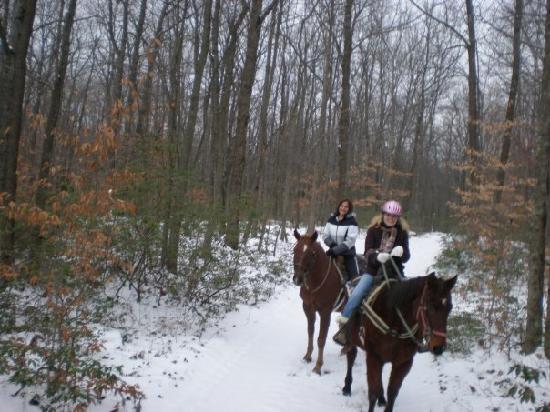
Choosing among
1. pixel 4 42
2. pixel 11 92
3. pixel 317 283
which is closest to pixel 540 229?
pixel 317 283

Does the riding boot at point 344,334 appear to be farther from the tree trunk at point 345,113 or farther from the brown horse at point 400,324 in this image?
the tree trunk at point 345,113

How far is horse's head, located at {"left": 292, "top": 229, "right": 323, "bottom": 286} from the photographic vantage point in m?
6.93

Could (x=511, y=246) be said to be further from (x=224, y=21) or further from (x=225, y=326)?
(x=224, y=21)

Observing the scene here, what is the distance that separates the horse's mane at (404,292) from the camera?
480 cm

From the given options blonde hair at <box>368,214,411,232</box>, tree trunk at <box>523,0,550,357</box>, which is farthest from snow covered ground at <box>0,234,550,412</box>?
blonde hair at <box>368,214,411,232</box>

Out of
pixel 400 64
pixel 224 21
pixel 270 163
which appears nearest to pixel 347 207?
pixel 224 21

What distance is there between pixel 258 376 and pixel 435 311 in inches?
135

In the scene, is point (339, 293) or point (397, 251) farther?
point (339, 293)

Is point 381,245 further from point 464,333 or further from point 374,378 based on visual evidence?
point 464,333

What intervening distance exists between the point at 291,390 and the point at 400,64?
111ft

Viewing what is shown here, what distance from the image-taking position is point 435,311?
4328 millimetres

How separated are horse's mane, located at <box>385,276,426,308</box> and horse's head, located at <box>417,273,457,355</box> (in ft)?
0.96

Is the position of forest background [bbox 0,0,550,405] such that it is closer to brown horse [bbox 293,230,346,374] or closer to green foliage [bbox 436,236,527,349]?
green foliage [bbox 436,236,527,349]

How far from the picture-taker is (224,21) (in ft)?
71.3
